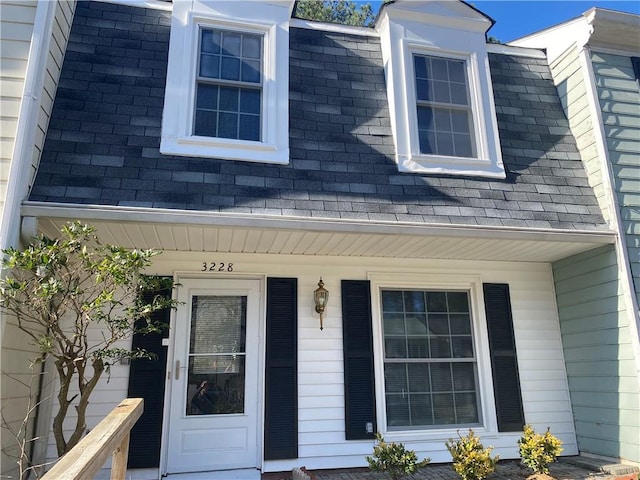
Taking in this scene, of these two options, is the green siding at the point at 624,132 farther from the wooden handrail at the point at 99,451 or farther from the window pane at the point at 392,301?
the wooden handrail at the point at 99,451

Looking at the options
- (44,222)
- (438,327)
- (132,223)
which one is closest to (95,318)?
(132,223)

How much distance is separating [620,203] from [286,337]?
3596mm

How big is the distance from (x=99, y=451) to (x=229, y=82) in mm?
3638

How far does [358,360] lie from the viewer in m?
4.53

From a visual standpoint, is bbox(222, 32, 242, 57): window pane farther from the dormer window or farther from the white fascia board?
the white fascia board

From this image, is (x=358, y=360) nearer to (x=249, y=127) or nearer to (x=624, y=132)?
(x=249, y=127)

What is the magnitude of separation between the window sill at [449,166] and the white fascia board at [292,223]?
27.8 inches

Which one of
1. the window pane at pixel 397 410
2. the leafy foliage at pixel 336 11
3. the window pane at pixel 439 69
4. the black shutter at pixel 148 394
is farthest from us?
the leafy foliage at pixel 336 11

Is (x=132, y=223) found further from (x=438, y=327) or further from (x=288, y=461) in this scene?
(x=438, y=327)

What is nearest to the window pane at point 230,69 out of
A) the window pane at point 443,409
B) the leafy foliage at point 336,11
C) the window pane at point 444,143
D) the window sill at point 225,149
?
the window sill at point 225,149

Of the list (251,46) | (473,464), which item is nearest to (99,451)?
(473,464)

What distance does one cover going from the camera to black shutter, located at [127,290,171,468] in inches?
154

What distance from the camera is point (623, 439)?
4195 millimetres

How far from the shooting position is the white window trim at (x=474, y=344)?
4.48 m
